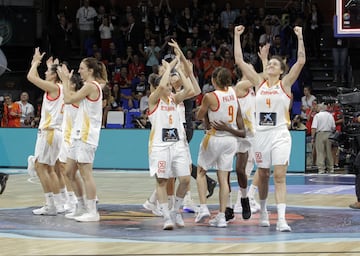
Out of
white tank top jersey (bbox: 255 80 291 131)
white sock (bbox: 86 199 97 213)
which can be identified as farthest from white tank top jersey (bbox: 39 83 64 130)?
white tank top jersey (bbox: 255 80 291 131)

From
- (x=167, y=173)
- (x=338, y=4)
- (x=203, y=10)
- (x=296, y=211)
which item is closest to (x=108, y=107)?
(x=203, y=10)

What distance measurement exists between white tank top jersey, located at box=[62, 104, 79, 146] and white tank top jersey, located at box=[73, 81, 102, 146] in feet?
2.18

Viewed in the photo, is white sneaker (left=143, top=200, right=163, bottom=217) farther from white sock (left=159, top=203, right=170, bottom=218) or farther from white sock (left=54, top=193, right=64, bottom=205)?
white sock (left=159, top=203, right=170, bottom=218)

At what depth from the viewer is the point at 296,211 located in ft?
43.4

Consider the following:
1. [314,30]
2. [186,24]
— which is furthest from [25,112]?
[314,30]

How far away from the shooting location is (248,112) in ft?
42.2

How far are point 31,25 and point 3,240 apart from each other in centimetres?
1790

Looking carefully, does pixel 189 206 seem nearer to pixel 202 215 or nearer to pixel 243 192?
pixel 243 192

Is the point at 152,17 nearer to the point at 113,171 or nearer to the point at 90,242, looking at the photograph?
the point at 113,171

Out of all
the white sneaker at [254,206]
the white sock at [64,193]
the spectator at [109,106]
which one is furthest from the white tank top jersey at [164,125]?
the spectator at [109,106]

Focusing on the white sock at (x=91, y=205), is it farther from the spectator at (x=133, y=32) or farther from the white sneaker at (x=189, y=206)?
the spectator at (x=133, y=32)

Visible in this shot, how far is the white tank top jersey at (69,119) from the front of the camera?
1270 centimetres

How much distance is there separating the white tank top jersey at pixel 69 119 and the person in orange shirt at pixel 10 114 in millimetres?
10631

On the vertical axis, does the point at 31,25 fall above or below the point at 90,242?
above
